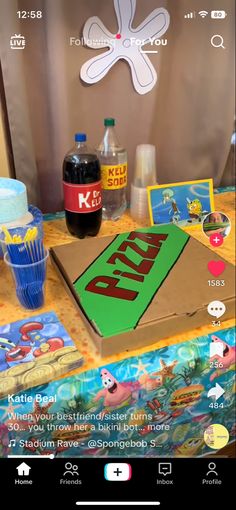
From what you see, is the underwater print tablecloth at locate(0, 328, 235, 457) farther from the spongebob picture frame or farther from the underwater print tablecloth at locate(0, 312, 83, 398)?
the spongebob picture frame

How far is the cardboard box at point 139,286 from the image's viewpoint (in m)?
0.48

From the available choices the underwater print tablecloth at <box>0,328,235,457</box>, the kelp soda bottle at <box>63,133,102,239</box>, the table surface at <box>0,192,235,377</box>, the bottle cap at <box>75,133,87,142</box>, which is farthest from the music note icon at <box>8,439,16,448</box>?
the bottle cap at <box>75,133,87,142</box>

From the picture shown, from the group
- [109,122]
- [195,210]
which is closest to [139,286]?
[195,210]

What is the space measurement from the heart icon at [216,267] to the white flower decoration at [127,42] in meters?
0.34

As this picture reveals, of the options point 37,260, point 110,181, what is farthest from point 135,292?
point 110,181

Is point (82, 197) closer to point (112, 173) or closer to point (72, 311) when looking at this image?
point (112, 173)

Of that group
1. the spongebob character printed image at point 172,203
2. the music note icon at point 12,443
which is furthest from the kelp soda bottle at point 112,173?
the music note icon at point 12,443

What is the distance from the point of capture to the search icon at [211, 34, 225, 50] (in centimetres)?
51

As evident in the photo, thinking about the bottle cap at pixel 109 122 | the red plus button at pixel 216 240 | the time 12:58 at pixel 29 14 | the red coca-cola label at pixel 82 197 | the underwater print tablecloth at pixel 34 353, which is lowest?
the underwater print tablecloth at pixel 34 353

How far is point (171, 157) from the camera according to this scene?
819mm

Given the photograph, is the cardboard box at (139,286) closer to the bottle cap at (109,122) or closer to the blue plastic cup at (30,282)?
the blue plastic cup at (30,282)

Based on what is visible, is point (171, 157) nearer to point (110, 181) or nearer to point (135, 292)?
point (110, 181)
